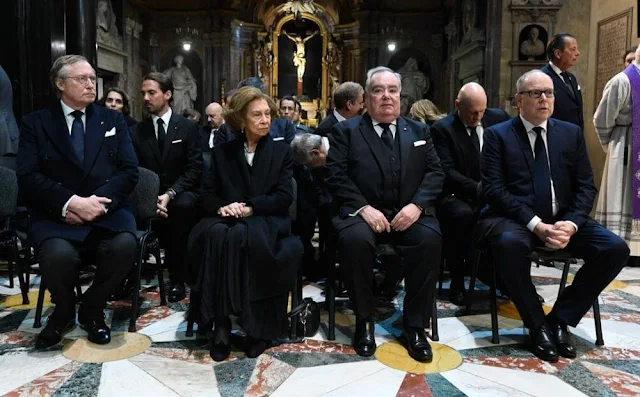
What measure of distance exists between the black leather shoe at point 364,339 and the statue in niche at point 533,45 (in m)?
7.77

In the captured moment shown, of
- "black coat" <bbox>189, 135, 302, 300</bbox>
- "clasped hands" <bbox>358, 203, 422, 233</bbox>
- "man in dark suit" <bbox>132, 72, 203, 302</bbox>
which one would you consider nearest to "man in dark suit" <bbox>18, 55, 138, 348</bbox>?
"black coat" <bbox>189, 135, 302, 300</bbox>

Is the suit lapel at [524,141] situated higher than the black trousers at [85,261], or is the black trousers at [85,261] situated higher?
the suit lapel at [524,141]

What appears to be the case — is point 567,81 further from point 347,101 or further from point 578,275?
point 578,275

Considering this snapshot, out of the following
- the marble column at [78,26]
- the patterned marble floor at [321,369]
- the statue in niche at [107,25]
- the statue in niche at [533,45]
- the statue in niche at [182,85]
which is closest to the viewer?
the patterned marble floor at [321,369]

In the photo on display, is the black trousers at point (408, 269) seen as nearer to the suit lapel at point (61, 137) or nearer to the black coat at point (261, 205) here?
the black coat at point (261, 205)

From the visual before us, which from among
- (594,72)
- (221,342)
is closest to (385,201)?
(221,342)

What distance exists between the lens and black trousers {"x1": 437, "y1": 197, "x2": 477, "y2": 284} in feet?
12.3

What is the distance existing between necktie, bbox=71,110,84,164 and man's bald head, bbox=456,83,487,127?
251 cm

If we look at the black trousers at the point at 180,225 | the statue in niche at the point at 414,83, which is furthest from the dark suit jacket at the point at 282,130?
the statue in niche at the point at 414,83

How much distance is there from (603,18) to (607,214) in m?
3.37

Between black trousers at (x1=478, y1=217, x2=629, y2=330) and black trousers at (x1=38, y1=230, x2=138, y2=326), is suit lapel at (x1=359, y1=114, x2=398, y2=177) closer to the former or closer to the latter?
black trousers at (x1=478, y1=217, x2=629, y2=330)

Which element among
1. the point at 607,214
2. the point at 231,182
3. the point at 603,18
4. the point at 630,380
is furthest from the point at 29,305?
the point at 603,18

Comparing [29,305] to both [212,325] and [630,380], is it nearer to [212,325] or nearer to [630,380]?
[212,325]

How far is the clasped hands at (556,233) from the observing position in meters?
2.90
